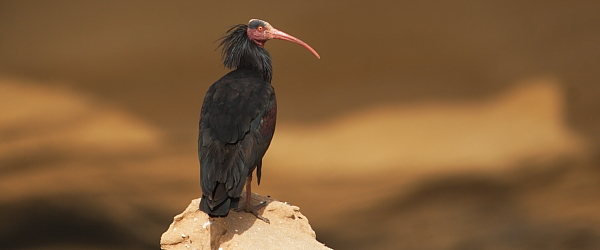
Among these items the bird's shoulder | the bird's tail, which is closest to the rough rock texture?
the bird's tail

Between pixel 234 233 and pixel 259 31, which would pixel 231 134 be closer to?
pixel 234 233

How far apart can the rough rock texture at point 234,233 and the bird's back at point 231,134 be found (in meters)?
0.50

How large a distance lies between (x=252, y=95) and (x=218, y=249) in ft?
5.21

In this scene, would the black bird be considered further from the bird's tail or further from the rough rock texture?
the rough rock texture

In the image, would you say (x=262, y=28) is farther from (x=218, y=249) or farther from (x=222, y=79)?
(x=218, y=249)

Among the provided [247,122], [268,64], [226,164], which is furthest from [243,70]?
[226,164]

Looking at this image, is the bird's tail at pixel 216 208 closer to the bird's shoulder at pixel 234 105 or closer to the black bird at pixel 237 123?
the black bird at pixel 237 123

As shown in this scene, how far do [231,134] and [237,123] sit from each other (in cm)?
17

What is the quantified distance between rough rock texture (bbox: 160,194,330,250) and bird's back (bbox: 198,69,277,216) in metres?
0.50

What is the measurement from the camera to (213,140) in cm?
809

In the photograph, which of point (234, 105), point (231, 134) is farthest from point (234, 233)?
point (234, 105)

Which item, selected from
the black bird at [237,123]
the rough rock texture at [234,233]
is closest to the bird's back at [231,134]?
the black bird at [237,123]

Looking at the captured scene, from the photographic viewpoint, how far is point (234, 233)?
808 cm

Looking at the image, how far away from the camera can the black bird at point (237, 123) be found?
25.2ft
